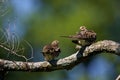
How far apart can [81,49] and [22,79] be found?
15315 mm

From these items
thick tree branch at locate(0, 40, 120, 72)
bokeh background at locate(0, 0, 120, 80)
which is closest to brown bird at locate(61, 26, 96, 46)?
thick tree branch at locate(0, 40, 120, 72)

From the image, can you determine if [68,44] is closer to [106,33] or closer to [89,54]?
[106,33]

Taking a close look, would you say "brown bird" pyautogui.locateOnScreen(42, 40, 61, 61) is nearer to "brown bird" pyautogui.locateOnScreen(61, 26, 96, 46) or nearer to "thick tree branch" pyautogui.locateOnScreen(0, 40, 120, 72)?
"thick tree branch" pyautogui.locateOnScreen(0, 40, 120, 72)

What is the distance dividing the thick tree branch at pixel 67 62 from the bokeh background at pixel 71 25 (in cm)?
1388

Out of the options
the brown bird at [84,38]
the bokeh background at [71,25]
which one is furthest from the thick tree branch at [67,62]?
the bokeh background at [71,25]

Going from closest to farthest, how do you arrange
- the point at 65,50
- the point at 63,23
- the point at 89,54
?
the point at 89,54
the point at 65,50
the point at 63,23

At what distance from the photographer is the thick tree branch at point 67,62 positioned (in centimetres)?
796

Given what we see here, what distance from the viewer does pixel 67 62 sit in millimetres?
8094

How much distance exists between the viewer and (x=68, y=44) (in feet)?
73.6

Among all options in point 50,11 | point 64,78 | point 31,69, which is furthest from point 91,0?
point 31,69

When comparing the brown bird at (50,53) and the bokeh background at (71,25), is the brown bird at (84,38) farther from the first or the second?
the bokeh background at (71,25)

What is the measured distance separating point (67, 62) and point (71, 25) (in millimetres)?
15047

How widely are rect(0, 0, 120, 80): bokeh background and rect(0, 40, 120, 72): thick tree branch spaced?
1388 cm

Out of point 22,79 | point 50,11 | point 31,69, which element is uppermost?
point 31,69
